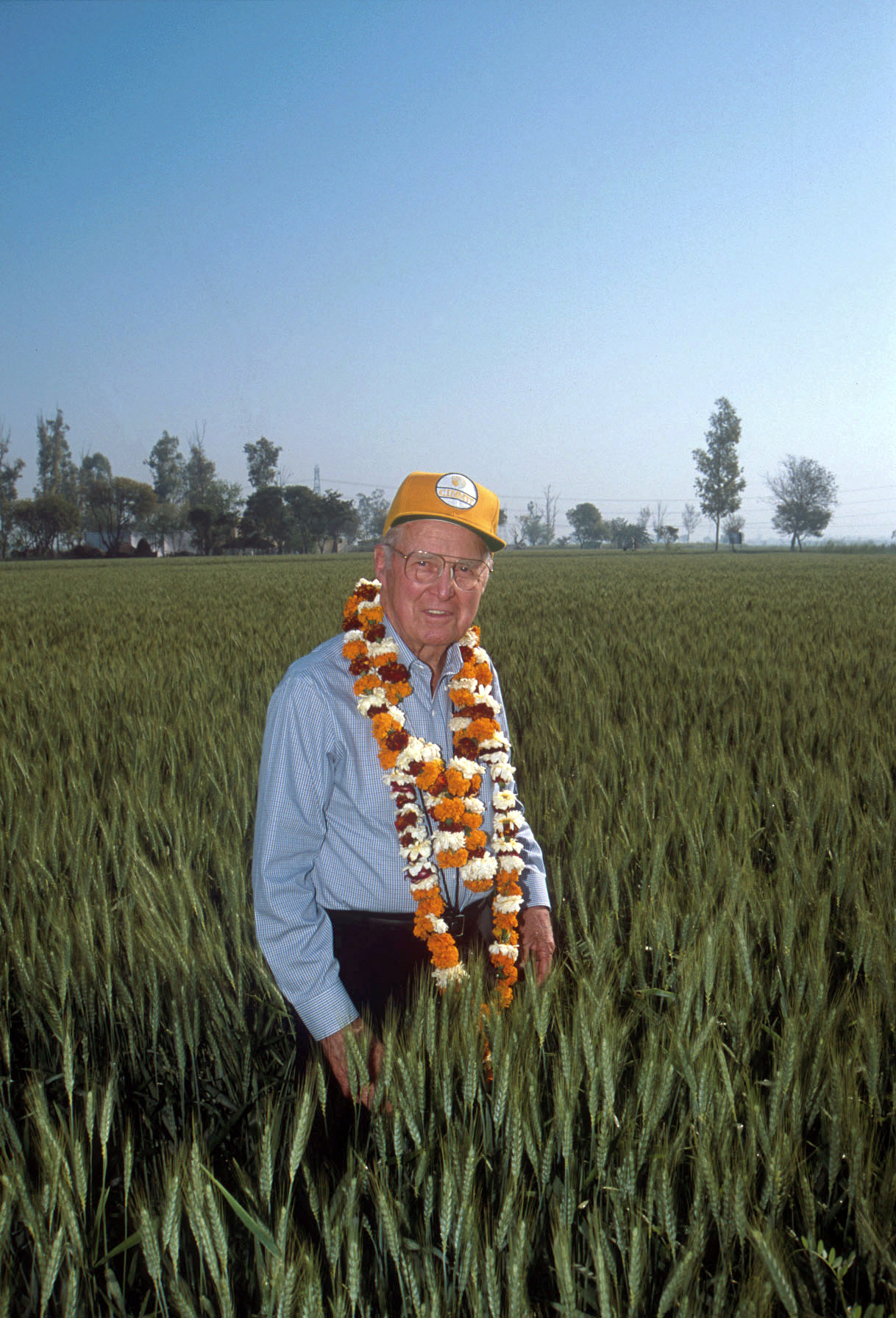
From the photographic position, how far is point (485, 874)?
1950mm

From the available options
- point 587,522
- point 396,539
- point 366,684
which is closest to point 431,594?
point 396,539

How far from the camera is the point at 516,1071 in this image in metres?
1.23

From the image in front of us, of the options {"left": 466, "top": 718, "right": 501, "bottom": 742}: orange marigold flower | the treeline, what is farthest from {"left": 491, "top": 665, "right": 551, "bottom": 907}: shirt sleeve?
the treeline

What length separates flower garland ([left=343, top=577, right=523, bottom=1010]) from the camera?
185cm

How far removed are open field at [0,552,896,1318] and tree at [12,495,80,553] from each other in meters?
74.8

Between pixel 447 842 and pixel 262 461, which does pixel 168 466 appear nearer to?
pixel 262 461

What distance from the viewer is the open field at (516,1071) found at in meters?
1.04

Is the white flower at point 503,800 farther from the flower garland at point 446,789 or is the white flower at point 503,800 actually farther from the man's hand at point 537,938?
the man's hand at point 537,938

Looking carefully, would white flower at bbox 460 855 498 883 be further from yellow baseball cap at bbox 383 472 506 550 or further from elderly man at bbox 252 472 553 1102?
yellow baseball cap at bbox 383 472 506 550

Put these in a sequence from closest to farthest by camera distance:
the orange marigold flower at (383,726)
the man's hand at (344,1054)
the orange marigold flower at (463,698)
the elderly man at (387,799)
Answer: the man's hand at (344,1054)
the elderly man at (387,799)
the orange marigold flower at (383,726)
the orange marigold flower at (463,698)

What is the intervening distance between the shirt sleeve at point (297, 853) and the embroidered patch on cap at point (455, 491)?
0.52m

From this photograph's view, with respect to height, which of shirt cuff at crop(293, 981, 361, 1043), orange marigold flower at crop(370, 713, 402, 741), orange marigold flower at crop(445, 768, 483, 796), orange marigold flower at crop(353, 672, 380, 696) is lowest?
shirt cuff at crop(293, 981, 361, 1043)

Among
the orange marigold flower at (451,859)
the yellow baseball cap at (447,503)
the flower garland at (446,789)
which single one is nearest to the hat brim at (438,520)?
the yellow baseball cap at (447,503)

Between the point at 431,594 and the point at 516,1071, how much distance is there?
1.07 meters
